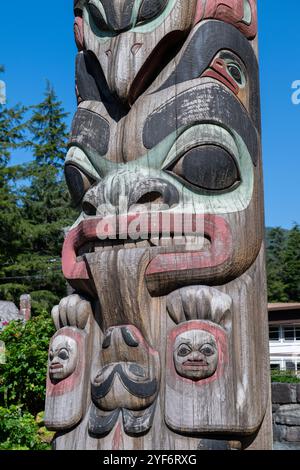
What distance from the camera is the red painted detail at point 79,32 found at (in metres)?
4.14

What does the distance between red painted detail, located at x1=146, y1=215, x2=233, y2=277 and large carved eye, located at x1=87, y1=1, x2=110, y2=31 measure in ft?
4.85

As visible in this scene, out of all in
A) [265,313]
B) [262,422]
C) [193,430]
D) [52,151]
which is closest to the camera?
[193,430]

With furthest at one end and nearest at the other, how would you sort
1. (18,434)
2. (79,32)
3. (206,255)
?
(18,434), (79,32), (206,255)

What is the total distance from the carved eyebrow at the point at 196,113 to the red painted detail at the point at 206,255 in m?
0.57

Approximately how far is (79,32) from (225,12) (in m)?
1.11

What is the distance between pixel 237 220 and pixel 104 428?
1351 mm

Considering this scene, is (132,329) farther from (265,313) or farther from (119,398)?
(265,313)

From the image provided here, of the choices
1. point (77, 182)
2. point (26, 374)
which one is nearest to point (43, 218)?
point (26, 374)

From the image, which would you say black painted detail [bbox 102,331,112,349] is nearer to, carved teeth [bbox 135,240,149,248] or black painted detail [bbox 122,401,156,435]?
black painted detail [bbox 122,401,156,435]

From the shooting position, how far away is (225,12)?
3.69 m

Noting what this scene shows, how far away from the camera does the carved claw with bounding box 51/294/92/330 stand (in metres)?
3.40

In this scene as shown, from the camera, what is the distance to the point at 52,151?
2477cm

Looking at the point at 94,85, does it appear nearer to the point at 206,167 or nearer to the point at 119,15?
the point at 119,15
